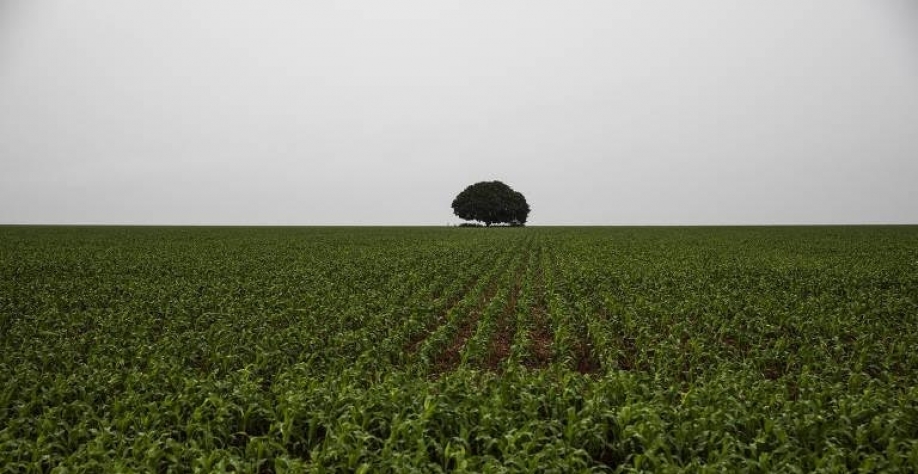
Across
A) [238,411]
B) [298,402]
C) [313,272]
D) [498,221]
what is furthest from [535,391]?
[498,221]

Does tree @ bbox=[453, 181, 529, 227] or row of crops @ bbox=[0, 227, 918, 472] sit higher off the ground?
Answer: tree @ bbox=[453, 181, 529, 227]

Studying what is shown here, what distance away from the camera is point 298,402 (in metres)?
6.63

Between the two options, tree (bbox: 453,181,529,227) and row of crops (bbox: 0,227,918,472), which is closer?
row of crops (bbox: 0,227,918,472)

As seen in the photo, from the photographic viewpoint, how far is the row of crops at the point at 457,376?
5.57 metres

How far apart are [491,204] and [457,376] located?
100384 millimetres

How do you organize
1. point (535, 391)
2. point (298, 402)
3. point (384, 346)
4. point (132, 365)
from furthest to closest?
point (384, 346) → point (132, 365) → point (535, 391) → point (298, 402)

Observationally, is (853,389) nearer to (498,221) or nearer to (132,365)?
(132,365)

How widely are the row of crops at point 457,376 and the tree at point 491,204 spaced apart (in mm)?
88783

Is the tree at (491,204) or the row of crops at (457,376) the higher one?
the tree at (491,204)

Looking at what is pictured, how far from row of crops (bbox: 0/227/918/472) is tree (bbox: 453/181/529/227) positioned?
88.8 metres

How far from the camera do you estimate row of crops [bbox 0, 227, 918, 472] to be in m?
5.57

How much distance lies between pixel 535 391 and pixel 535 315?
6.79m

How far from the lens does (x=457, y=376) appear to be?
7.51 metres

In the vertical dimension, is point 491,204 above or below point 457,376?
above
